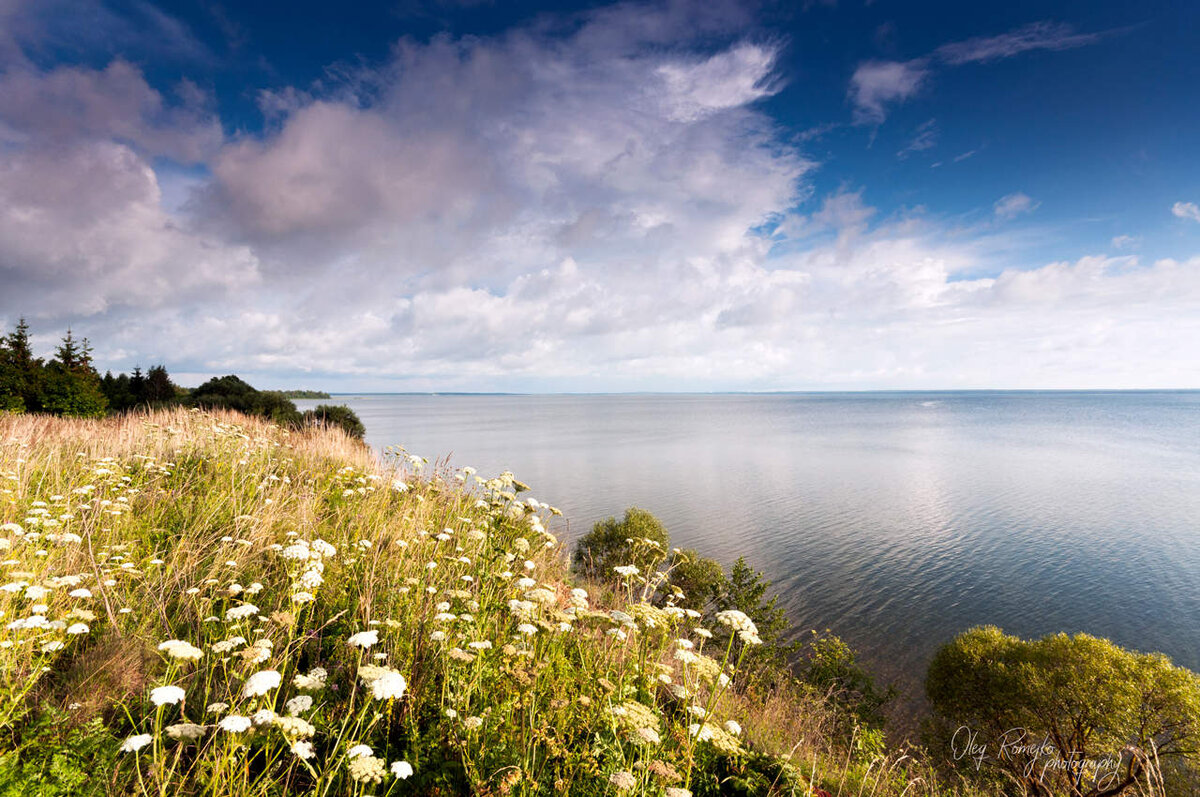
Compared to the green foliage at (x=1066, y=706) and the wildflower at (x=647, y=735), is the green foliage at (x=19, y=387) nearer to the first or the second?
the wildflower at (x=647, y=735)

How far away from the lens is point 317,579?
3510mm

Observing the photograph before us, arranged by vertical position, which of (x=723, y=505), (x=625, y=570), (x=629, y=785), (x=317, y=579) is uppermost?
(x=317, y=579)

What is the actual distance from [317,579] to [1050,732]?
23673mm

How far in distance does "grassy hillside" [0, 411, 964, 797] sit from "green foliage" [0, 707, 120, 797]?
0.05 ft

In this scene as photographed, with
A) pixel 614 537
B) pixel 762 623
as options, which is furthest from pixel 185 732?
pixel 614 537

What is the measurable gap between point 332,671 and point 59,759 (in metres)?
1.74

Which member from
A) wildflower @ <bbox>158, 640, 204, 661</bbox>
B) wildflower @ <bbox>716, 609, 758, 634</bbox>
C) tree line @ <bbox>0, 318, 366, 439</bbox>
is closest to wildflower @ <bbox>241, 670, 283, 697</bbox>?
wildflower @ <bbox>158, 640, 204, 661</bbox>

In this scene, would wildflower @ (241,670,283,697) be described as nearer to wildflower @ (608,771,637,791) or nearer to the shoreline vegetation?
the shoreline vegetation

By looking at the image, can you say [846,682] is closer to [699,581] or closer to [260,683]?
[699,581]

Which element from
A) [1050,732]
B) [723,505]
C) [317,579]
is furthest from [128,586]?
[723,505]

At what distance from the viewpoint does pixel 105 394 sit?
49375mm

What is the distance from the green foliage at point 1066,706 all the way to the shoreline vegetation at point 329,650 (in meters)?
9.00

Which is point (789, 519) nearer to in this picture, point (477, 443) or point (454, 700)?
point (454, 700)

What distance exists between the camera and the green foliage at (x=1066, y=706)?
50.0 ft
